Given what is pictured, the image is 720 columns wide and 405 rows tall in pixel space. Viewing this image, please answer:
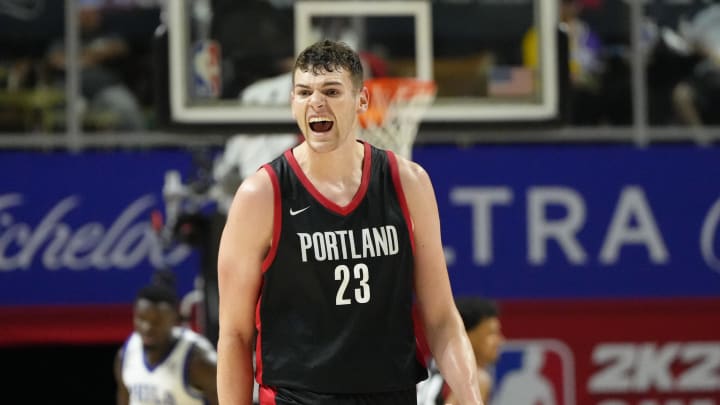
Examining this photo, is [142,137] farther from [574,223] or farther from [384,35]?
[574,223]

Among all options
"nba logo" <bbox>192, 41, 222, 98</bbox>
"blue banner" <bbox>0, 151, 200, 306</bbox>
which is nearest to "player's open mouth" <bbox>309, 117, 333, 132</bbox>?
"nba logo" <bbox>192, 41, 222, 98</bbox>

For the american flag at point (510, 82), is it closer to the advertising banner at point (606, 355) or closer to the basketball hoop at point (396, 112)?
the basketball hoop at point (396, 112)

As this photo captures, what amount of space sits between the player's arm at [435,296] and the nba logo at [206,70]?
12.7 feet

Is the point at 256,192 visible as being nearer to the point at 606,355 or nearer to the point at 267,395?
the point at 267,395

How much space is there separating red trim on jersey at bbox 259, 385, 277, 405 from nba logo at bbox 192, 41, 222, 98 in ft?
12.8

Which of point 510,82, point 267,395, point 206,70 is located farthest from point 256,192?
point 510,82

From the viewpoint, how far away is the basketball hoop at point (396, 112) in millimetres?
6367

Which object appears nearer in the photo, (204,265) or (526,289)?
(204,265)

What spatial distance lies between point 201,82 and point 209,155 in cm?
205

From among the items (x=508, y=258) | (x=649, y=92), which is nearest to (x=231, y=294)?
(x=508, y=258)

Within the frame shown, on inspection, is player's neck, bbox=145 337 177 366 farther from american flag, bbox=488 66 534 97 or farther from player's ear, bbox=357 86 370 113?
player's ear, bbox=357 86 370 113

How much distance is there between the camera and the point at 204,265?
26.6 ft

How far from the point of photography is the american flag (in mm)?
7242

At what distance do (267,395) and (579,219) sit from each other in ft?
21.3
